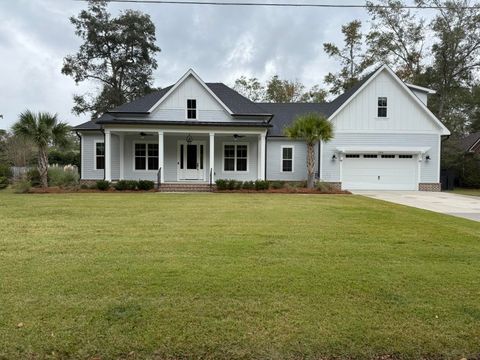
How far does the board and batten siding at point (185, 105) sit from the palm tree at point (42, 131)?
4.58 metres

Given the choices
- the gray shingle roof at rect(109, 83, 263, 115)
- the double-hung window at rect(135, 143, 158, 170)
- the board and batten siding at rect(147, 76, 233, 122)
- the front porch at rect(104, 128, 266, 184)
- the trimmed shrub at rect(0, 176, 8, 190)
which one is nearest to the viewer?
the trimmed shrub at rect(0, 176, 8, 190)

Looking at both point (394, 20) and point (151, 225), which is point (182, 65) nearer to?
point (394, 20)

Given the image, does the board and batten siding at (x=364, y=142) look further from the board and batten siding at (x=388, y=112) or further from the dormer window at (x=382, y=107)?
the dormer window at (x=382, y=107)

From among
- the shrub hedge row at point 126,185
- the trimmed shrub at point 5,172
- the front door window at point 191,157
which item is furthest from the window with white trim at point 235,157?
the trimmed shrub at point 5,172

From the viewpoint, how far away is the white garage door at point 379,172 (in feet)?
71.2

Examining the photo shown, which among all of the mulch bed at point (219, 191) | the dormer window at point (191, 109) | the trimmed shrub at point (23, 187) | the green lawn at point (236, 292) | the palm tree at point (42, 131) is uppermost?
the dormer window at point (191, 109)

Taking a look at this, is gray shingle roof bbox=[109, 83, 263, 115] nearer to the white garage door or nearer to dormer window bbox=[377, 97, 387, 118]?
the white garage door

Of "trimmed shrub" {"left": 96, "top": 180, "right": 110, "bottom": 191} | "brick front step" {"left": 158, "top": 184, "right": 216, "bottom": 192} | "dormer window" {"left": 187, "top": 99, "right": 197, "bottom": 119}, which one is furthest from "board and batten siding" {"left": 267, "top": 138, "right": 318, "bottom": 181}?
"trimmed shrub" {"left": 96, "top": 180, "right": 110, "bottom": 191}

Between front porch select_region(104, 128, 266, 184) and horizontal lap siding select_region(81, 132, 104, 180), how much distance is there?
1.02m

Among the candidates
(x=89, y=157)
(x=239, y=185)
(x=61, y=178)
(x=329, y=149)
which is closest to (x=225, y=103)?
(x=239, y=185)

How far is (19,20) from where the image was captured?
15938 mm

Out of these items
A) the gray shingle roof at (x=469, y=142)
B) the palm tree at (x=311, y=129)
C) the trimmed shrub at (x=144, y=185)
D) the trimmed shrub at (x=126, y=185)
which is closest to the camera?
the trimmed shrub at (x=126, y=185)

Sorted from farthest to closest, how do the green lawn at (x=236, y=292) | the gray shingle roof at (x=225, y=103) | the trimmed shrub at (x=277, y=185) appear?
the gray shingle roof at (x=225, y=103), the trimmed shrub at (x=277, y=185), the green lawn at (x=236, y=292)

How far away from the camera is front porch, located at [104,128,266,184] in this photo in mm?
21359
